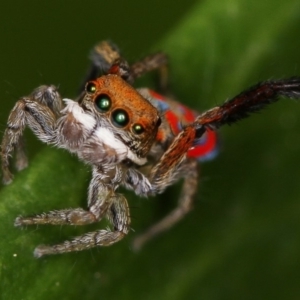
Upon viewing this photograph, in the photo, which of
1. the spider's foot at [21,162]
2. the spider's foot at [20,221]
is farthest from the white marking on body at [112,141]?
the spider's foot at [20,221]

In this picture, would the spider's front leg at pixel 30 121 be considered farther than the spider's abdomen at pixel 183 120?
No

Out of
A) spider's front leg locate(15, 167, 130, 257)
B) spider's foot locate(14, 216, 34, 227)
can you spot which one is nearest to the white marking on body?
spider's front leg locate(15, 167, 130, 257)

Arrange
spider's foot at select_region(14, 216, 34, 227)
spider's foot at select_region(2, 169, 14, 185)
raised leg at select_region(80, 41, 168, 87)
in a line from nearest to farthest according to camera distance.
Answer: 1. spider's foot at select_region(14, 216, 34, 227)
2. spider's foot at select_region(2, 169, 14, 185)
3. raised leg at select_region(80, 41, 168, 87)

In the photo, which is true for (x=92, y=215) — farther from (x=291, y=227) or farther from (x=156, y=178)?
(x=291, y=227)

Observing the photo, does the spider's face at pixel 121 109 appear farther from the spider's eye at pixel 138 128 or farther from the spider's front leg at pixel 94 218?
the spider's front leg at pixel 94 218

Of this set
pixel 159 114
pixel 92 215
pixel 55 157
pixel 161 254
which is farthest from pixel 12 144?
pixel 161 254

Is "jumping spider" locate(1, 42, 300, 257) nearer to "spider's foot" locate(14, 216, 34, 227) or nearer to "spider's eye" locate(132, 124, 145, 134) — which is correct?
"spider's eye" locate(132, 124, 145, 134)
